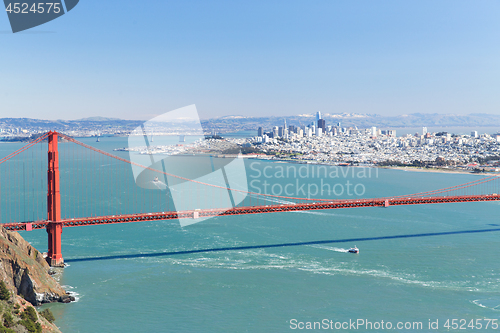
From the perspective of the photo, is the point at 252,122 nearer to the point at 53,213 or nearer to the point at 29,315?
the point at 53,213

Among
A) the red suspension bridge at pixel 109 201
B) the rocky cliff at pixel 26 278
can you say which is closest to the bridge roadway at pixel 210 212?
the red suspension bridge at pixel 109 201

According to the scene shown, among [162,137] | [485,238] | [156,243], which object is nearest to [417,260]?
[485,238]

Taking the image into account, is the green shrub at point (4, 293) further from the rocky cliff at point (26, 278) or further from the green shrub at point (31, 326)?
the rocky cliff at point (26, 278)

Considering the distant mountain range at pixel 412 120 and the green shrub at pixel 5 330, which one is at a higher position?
the distant mountain range at pixel 412 120

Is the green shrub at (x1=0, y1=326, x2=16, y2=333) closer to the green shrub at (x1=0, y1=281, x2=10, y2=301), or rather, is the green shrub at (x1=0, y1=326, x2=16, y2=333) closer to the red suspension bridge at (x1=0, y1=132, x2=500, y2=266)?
the green shrub at (x1=0, y1=281, x2=10, y2=301)

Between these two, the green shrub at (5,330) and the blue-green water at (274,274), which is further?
the blue-green water at (274,274)

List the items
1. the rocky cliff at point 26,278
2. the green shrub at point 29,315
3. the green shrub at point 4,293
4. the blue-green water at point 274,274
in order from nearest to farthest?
the green shrub at point 29,315
the green shrub at point 4,293
the blue-green water at point 274,274
the rocky cliff at point 26,278

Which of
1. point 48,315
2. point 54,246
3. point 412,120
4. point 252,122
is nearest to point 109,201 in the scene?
point 54,246

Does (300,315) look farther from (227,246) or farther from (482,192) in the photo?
(482,192)
